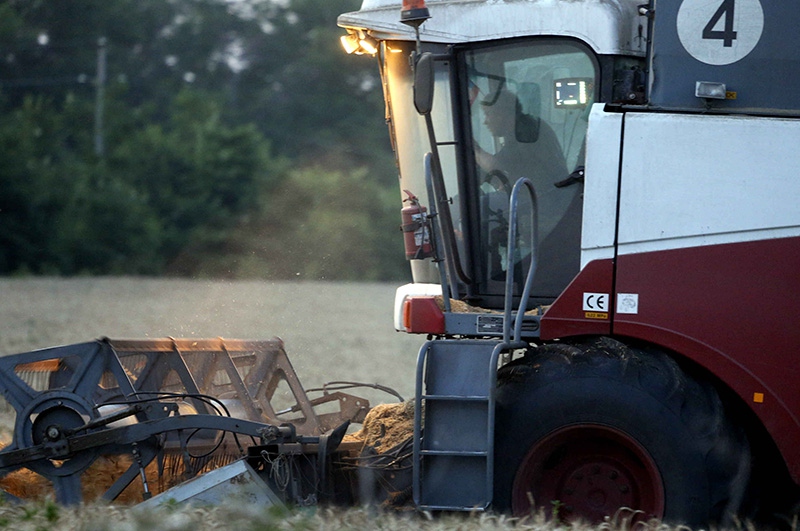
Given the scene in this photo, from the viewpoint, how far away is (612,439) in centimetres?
434

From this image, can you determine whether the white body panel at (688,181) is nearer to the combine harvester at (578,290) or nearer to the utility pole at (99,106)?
the combine harvester at (578,290)

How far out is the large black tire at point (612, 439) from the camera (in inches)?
165

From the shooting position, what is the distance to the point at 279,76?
42.8 m

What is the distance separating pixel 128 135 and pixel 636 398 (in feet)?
107

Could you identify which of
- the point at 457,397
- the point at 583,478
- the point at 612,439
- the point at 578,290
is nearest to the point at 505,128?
the point at 578,290

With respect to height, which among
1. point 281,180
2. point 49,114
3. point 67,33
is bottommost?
point 281,180

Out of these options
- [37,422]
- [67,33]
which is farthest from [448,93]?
[67,33]

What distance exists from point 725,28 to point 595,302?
1305 millimetres

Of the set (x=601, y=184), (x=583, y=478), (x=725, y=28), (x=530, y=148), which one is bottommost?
A: (x=583, y=478)

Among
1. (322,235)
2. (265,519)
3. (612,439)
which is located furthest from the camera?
(322,235)

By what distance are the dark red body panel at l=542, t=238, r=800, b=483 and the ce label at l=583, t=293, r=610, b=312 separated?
83mm

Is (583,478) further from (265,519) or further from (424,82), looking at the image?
(424,82)

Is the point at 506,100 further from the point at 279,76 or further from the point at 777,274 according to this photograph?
the point at 279,76

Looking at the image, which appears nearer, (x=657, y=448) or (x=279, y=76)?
(x=657, y=448)
